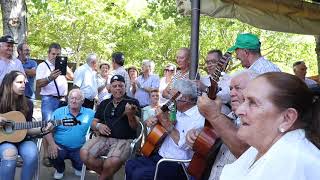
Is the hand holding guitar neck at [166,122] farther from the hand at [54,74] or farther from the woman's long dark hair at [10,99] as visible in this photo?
the hand at [54,74]

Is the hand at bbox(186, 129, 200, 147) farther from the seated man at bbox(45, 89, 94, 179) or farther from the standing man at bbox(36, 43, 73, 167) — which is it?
the standing man at bbox(36, 43, 73, 167)

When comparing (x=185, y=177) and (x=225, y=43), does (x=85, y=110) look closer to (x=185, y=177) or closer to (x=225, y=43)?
(x=185, y=177)

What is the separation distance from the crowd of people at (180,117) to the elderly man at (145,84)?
2 centimetres

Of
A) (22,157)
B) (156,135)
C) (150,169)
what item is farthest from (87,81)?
(150,169)

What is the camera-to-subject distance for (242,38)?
167 inches

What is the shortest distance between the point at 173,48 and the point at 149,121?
46.8 ft

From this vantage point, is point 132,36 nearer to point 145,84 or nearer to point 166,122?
point 145,84

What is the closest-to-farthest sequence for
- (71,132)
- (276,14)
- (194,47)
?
(194,47)
(71,132)
(276,14)

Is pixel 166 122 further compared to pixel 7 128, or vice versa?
pixel 7 128

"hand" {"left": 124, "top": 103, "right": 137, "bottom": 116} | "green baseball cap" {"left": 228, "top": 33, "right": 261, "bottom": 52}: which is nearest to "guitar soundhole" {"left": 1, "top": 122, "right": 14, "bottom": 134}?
"hand" {"left": 124, "top": 103, "right": 137, "bottom": 116}

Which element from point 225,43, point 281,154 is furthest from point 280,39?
point 281,154

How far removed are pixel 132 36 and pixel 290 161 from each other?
17.3 metres

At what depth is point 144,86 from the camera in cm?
789

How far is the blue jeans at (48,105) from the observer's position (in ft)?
22.0
